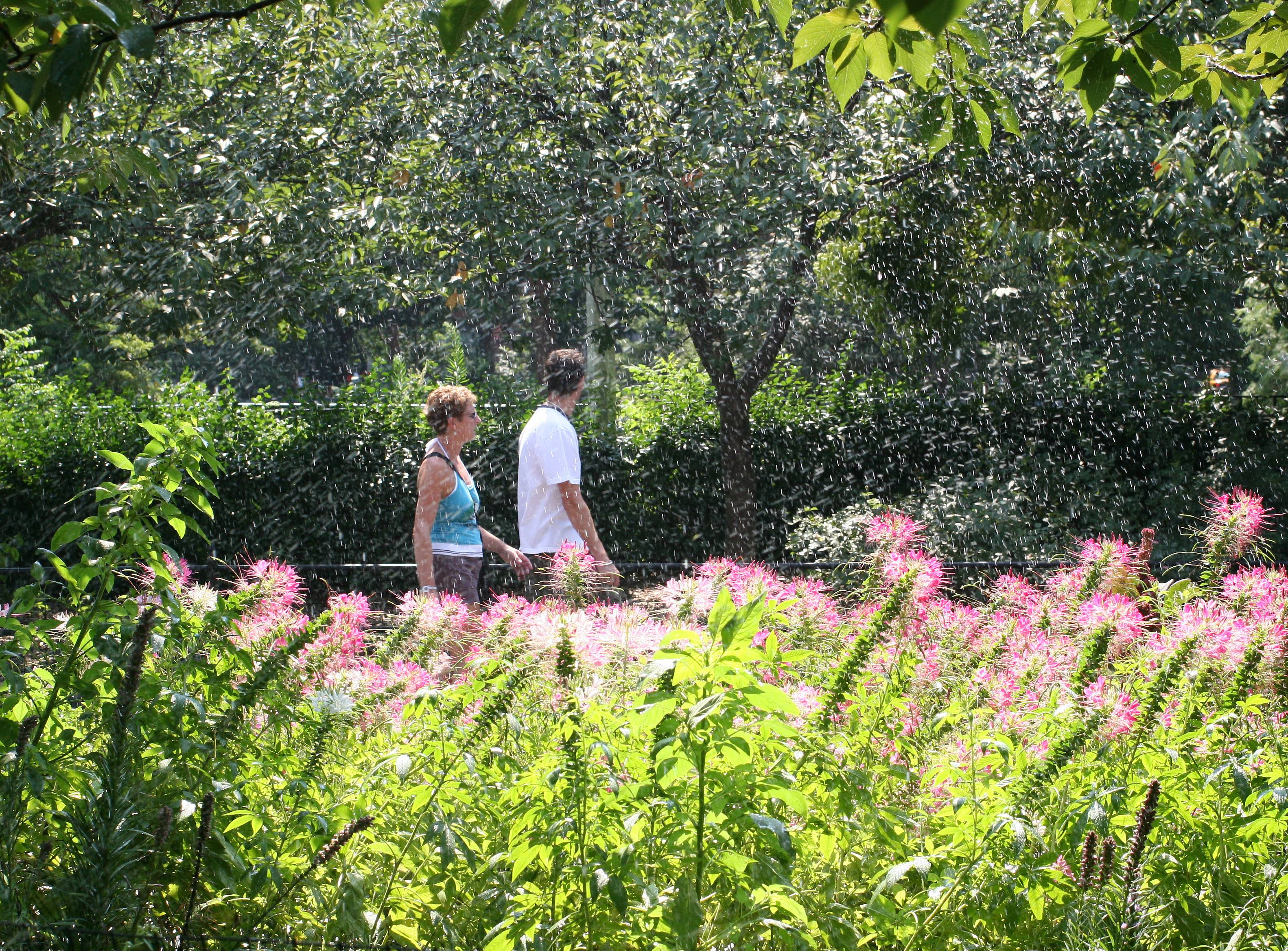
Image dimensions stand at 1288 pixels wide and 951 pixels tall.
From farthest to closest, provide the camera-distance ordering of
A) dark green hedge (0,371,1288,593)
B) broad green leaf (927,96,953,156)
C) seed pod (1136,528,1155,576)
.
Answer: dark green hedge (0,371,1288,593) → broad green leaf (927,96,953,156) → seed pod (1136,528,1155,576)

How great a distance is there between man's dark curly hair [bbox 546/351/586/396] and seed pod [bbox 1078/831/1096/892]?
3.70 meters

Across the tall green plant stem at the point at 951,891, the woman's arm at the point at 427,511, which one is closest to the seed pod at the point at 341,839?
the tall green plant stem at the point at 951,891

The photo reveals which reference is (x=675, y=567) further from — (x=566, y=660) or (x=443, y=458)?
(x=566, y=660)

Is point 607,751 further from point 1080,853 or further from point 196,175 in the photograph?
point 196,175

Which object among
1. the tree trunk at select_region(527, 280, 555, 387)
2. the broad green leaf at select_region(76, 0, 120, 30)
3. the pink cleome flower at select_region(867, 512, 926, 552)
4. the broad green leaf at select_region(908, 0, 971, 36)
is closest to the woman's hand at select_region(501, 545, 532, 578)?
the tree trunk at select_region(527, 280, 555, 387)

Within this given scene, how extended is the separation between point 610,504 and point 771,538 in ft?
4.98

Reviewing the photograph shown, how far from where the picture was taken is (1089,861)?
1.85m

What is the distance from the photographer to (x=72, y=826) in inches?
82.2

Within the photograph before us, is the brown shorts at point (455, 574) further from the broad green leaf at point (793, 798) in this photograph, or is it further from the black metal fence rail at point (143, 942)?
the broad green leaf at point (793, 798)

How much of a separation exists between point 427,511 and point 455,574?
34cm

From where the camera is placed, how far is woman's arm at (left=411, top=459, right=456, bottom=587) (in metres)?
4.86

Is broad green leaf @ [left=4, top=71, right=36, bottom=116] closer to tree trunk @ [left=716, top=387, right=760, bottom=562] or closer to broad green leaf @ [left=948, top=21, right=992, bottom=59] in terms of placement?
broad green leaf @ [left=948, top=21, right=992, bottom=59]

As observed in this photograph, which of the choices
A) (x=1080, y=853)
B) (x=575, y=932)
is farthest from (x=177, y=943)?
(x=1080, y=853)

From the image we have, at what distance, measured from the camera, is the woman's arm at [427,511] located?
15.9 feet
